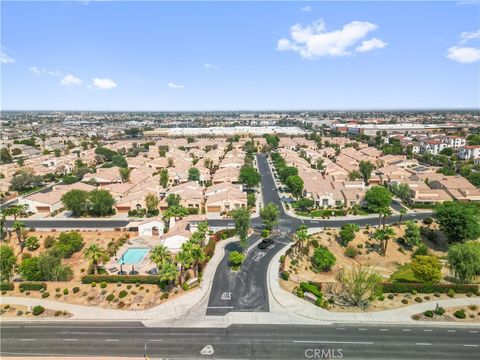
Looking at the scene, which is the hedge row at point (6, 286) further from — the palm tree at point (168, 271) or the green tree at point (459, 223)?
the green tree at point (459, 223)

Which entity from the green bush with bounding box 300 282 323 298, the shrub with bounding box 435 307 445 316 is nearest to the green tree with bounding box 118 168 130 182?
the green bush with bounding box 300 282 323 298

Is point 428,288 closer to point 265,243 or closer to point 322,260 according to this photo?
point 322,260

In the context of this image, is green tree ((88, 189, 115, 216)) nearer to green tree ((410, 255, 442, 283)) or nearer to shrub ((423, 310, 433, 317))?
green tree ((410, 255, 442, 283))

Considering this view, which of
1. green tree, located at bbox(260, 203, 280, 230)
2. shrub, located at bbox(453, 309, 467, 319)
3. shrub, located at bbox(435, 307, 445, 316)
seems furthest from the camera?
green tree, located at bbox(260, 203, 280, 230)

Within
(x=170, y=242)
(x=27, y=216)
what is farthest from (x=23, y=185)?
(x=170, y=242)

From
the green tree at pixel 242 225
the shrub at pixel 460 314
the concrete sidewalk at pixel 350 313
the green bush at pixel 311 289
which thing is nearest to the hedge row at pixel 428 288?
the concrete sidewalk at pixel 350 313
